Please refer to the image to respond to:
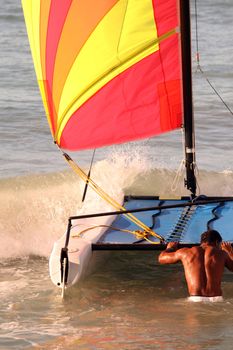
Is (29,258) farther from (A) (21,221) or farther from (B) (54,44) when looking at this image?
(B) (54,44)

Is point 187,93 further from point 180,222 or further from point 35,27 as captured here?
point 35,27

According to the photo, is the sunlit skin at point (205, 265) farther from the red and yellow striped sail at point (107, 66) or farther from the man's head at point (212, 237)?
the red and yellow striped sail at point (107, 66)

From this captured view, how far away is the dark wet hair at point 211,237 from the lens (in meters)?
8.41

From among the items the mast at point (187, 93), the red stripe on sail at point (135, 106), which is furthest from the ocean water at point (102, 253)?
the red stripe on sail at point (135, 106)

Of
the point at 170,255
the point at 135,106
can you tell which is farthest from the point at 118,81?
the point at 170,255

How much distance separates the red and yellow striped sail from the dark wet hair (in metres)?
1.51

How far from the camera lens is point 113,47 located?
9.31m

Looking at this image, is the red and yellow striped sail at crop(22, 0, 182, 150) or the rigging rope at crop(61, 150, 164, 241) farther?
the red and yellow striped sail at crop(22, 0, 182, 150)

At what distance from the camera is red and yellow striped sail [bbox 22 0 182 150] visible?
30.4 feet

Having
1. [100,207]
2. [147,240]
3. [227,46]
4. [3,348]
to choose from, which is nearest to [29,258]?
[100,207]

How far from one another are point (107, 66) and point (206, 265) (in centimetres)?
220

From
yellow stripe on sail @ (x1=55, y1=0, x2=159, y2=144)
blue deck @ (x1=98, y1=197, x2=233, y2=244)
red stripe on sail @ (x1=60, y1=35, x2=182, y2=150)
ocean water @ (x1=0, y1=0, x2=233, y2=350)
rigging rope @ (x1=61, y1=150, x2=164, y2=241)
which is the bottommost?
ocean water @ (x1=0, y1=0, x2=233, y2=350)

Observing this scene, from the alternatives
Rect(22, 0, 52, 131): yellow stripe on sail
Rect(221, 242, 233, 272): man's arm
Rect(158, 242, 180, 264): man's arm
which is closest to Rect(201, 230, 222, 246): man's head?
Rect(221, 242, 233, 272): man's arm

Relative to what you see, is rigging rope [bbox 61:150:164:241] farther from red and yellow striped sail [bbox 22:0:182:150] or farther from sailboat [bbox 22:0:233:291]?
red and yellow striped sail [bbox 22:0:182:150]
